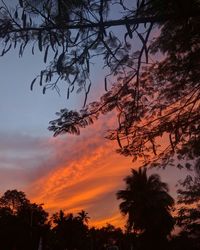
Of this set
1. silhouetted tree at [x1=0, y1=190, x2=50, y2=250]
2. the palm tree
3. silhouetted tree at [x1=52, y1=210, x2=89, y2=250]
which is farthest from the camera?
silhouetted tree at [x1=52, y1=210, x2=89, y2=250]

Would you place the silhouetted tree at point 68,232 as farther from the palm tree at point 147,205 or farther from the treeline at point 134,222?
the palm tree at point 147,205

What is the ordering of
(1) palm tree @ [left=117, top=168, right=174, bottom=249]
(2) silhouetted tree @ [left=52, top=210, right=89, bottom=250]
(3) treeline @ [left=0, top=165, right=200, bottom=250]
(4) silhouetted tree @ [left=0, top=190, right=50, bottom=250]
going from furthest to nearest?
(2) silhouetted tree @ [left=52, top=210, right=89, bottom=250], (4) silhouetted tree @ [left=0, top=190, right=50, bottom=250], (1) palm tree @ [left=117, top=168, right=174, bottom=249], (3) treeline @ [left=0, top=165, right=200, bottom=250]

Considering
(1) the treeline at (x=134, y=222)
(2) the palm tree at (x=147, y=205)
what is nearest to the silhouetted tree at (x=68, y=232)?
(1) the treeline at (x=134, y=222)

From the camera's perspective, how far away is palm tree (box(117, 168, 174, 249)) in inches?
1964

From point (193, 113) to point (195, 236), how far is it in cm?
2149

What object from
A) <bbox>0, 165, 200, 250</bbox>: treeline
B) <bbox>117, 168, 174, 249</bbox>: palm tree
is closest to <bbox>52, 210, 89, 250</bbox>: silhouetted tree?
<bbox>0, 165, 200, 250</bbox>: treeline

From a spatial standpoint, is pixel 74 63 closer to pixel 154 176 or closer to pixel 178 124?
pixel 178 124

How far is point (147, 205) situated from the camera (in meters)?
50.4

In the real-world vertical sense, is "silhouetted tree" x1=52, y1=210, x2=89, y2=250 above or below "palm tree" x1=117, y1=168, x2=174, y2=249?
above

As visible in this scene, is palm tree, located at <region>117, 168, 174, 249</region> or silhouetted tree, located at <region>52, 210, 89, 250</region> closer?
palm tree, located at <region>117, 168, 174, 249</region>

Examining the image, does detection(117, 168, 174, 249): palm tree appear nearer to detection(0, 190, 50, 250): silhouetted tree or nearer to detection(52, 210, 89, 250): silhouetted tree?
detection(0, 190, 50, 250): silhouetted tree

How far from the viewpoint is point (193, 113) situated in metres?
13.0

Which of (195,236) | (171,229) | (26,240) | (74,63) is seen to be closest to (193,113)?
(74,63)

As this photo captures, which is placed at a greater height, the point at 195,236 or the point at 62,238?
the point at 62,238
